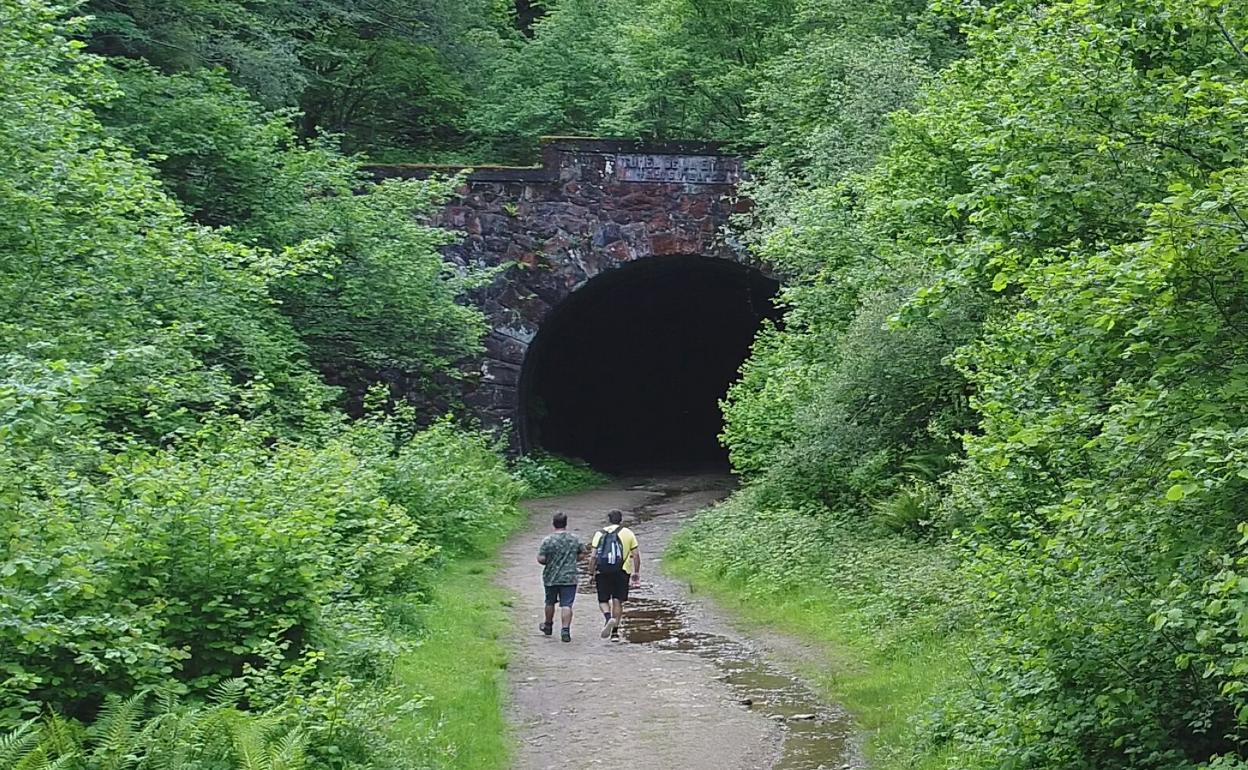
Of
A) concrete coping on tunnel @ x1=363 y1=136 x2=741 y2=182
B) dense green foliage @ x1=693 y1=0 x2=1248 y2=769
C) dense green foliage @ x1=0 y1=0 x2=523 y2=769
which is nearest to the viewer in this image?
dense green foliage @ x1=693 y1=0 x2=1248 y2=769

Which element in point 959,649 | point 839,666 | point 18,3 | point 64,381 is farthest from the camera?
point 18,3

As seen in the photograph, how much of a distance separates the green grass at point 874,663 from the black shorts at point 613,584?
1278 mm

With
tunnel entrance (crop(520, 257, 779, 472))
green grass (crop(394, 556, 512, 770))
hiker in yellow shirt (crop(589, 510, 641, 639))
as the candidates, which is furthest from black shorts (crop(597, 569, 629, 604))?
tunnel entrance (crop(520, 257, 779, 472))

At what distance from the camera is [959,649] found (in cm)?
897

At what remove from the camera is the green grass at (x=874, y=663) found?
7.93m

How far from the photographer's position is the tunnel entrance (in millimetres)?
27578

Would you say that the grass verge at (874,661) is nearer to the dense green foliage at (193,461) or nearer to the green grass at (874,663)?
the green grass at (874,663)

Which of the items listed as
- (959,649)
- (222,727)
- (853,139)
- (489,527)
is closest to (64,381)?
(222,727)

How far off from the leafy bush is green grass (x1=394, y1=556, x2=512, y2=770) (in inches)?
329

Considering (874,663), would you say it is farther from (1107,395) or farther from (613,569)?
(1107,395)

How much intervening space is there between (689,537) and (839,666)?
21.1 ft

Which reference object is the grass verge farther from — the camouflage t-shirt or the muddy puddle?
the camouflage t-shirt

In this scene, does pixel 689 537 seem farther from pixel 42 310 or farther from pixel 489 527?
pixel 42 310

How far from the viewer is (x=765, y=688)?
9586mm
